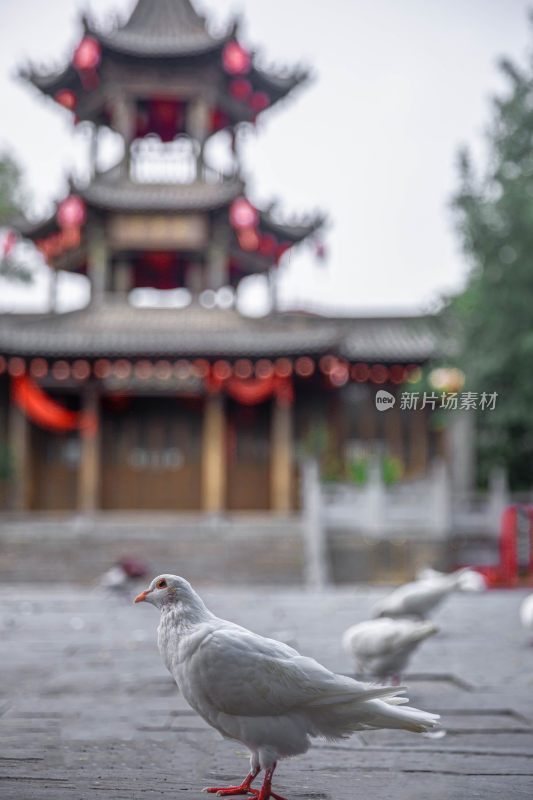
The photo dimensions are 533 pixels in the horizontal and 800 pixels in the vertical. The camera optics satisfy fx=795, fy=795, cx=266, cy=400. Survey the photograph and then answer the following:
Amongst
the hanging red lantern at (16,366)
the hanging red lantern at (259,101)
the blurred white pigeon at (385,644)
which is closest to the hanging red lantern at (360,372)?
the hanging red lantern at (16,366)

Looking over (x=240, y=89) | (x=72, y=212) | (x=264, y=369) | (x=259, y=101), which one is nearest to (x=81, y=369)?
(x=264, y=369)

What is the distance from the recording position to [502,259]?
14.3 meters

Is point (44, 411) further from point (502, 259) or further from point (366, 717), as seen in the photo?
point (366, 717)

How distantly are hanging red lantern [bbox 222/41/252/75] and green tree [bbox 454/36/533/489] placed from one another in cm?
730

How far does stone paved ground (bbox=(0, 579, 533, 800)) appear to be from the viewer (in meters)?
2.87

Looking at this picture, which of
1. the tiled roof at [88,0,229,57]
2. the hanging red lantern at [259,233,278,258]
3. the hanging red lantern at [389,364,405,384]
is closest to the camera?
the hanging red lantern at [389,364,405,384]

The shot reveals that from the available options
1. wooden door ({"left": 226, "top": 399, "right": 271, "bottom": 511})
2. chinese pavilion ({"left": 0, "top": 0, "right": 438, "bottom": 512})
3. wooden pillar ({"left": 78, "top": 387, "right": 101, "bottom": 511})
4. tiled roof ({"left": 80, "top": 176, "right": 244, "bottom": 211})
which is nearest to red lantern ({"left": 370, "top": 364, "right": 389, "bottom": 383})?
chinese pavilion ({"left": 0, "top": 0, "right": 438, "bottom": 512})

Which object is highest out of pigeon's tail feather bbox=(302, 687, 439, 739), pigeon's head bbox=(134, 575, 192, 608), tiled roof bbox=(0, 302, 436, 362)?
tiled roof bbox=(0, 302, 436, 362)

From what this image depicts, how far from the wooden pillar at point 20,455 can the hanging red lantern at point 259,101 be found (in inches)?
394

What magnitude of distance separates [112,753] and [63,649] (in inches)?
127

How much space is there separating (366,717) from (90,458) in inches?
616

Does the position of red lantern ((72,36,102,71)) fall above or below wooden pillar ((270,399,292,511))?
above

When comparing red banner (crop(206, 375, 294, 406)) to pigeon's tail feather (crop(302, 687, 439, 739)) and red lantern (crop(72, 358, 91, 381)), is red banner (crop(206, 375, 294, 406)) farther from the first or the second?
pigeon's tail feather (crop(302, 687, 439, 739))

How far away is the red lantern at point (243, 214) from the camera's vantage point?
19375 mm
